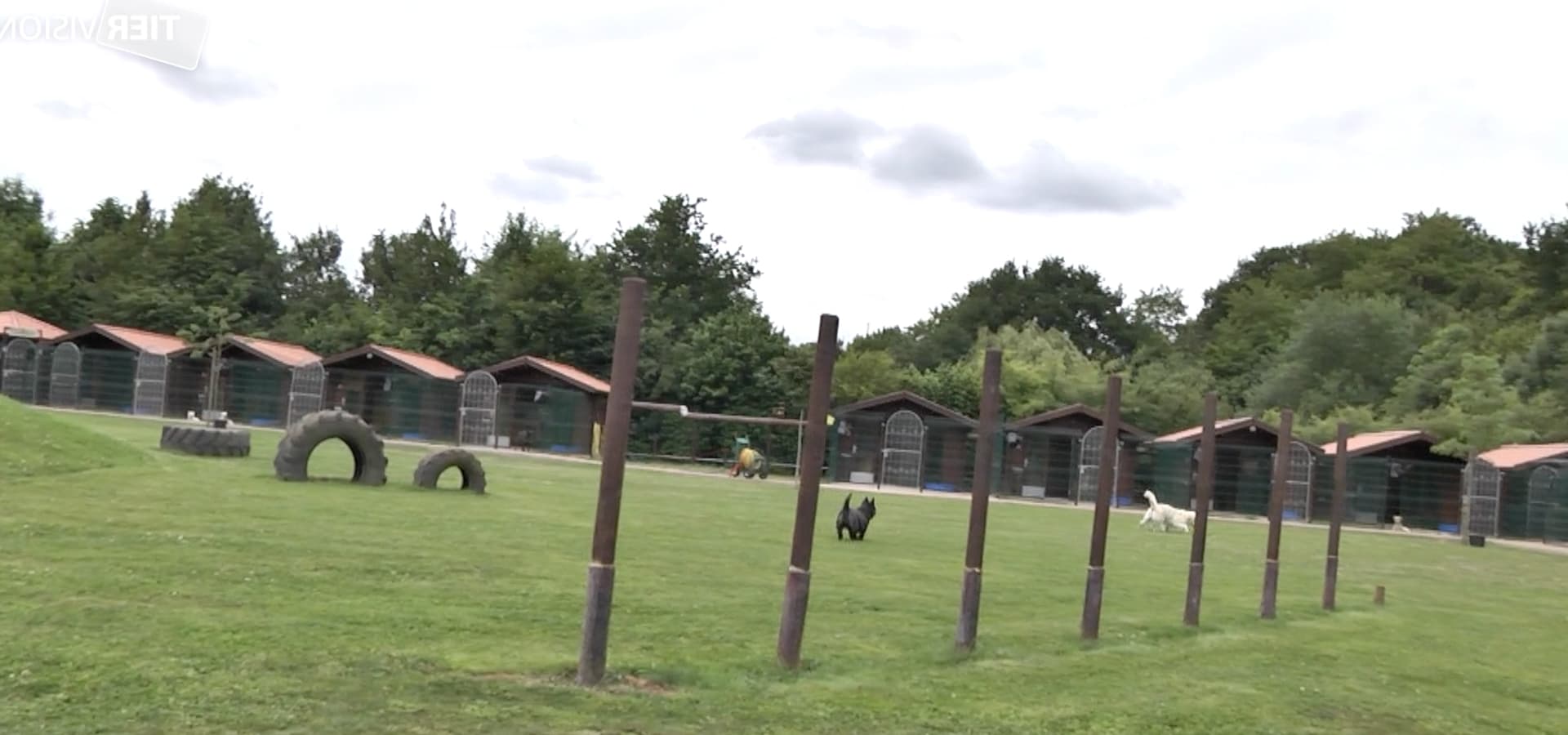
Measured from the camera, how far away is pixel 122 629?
25.9ft

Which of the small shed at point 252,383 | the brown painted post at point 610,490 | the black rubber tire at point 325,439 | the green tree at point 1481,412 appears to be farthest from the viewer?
the small shed at point 252,383

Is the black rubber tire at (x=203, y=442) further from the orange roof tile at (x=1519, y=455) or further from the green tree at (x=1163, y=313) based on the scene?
the green tree at (x=1163, y=313)

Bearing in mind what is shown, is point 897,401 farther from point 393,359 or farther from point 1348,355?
point 1348,355

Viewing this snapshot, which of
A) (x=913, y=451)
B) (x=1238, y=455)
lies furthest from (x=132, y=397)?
(x=1238, y=455)

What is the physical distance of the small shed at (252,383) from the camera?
1890 inches

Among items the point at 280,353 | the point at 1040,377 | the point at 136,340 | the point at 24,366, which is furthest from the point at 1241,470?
the point at 24,366

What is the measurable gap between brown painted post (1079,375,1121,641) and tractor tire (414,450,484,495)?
475 inches

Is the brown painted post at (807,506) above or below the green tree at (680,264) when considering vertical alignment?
below

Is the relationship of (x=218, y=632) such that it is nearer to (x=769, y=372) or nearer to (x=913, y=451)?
(x=913, y=451)

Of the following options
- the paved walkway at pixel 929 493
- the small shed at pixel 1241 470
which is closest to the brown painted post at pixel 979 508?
the paved walkway at pixel 929 493

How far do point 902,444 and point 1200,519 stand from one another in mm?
31901

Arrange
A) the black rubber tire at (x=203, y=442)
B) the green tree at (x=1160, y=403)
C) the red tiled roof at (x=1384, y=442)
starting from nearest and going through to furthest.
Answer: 1. the black rubber tire at (x=203, y=442)
2. the red tiled roof at (x=1384, y=442)
3. the green tree at (x=1160, y=403)

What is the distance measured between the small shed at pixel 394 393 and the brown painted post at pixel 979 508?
40.0m

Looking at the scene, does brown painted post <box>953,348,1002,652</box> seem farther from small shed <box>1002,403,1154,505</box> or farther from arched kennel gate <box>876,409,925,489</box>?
small shed <box>1002,403,1154,505</box>
